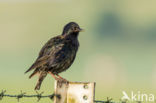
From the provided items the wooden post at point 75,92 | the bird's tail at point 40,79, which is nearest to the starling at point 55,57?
the bird's tail at point 40,79

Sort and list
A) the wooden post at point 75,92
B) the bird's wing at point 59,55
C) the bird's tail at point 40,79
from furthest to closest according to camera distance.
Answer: the bird's wing at point 59,55 < the bird's tail at point 40,79 < the wooden post at point 75,92

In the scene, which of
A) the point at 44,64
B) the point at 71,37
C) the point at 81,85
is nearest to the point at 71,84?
the point at 81,85

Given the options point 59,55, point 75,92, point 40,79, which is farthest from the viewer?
point 59,55

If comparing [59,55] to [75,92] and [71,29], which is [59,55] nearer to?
[71,29]

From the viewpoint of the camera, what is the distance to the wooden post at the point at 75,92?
6.29m

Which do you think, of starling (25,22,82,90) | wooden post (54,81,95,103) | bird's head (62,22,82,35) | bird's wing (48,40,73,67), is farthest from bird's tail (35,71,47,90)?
wooden post (54,81,95,103)

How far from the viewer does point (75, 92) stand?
6352mm

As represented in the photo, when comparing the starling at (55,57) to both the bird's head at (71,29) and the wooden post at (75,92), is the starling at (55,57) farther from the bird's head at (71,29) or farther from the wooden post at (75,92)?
the wooden post at (75,92)

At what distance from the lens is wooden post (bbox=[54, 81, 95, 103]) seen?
6289mm

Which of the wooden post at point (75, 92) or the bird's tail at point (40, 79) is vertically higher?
the bird's tail at point (40, 79)

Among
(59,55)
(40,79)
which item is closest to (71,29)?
(59,55)

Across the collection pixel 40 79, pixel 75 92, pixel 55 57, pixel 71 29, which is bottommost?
pixel 75 92

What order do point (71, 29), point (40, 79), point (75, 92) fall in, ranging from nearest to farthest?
point (75, 92)
point (40, 79)
point (71, 29)

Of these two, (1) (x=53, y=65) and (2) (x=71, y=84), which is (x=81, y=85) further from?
(1) (x=53, y=65)
